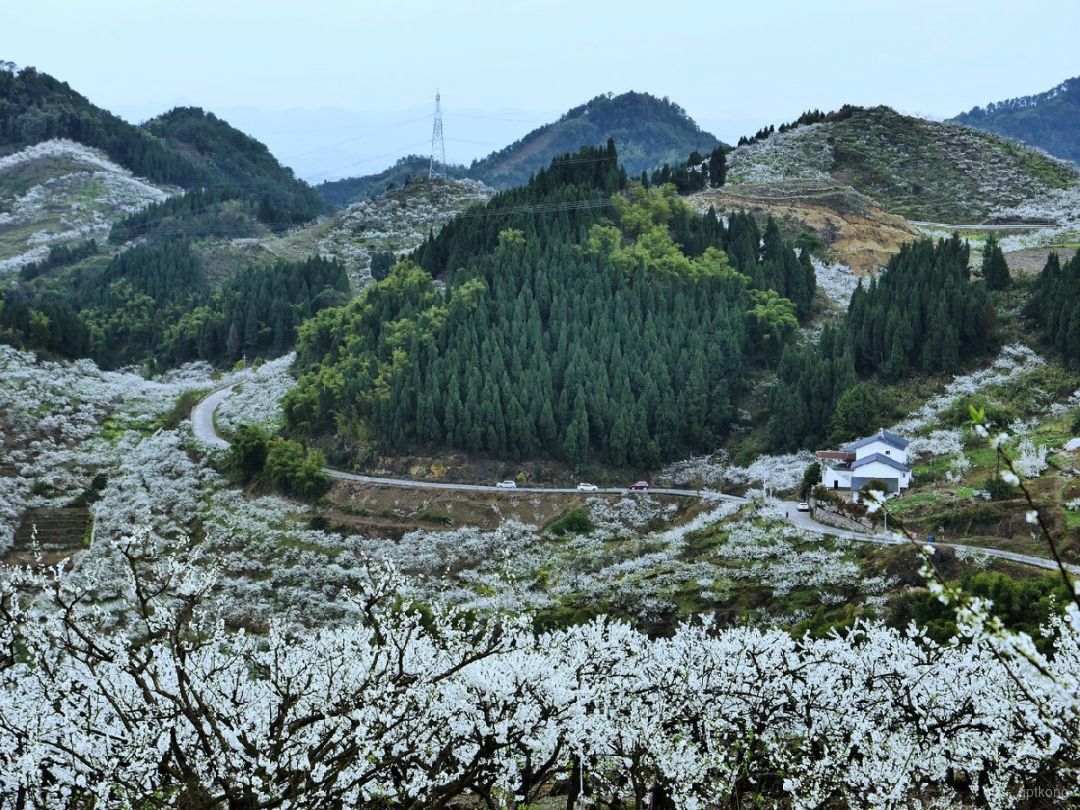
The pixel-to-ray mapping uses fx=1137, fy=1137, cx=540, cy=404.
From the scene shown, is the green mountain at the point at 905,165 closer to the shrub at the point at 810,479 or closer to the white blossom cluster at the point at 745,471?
the white blossom cluster at the point at 745,471

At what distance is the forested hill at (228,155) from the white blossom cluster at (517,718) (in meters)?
151

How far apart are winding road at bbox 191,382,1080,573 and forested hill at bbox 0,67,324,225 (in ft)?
214

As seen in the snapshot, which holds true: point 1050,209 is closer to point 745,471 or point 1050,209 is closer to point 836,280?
point 836,280

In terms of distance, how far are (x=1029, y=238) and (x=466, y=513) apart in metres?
58.8

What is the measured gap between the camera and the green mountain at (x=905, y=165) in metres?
106

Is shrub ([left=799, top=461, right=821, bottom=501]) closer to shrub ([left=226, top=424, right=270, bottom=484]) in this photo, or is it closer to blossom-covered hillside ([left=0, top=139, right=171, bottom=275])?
shrub ([left=226, top=424, right=270, bottom=484])

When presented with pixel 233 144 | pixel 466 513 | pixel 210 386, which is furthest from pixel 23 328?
pixel 233 144

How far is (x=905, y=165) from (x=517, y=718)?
346 feet

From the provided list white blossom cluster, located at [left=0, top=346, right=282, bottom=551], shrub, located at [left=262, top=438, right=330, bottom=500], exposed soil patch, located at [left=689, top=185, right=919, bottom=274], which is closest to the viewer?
shrub, located at [left=262, top=438, right=330, bottom=500]

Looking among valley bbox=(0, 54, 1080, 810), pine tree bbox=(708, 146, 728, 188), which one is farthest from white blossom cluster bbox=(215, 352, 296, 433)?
pine tree bbox=(708, 146, 728, 188)

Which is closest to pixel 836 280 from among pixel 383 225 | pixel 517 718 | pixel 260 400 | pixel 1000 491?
pixel 260 400

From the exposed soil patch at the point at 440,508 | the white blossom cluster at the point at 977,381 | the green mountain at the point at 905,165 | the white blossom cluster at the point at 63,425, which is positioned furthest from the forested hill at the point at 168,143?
the white blossom cluster at the point at 977,381

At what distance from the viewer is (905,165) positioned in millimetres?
114125

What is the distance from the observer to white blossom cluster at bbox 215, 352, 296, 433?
72625mm
